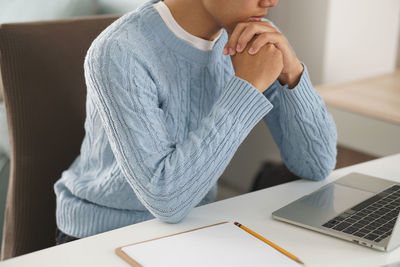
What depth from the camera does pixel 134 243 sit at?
0.94 m

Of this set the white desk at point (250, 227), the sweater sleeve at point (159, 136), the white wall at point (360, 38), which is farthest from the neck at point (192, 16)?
the white wall at point (360, 38)

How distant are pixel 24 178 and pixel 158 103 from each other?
0.50 meters

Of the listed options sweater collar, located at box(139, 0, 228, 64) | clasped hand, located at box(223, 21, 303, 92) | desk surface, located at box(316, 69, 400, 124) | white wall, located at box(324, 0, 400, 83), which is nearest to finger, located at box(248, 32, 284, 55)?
clasped hand, located at box(223, 21, 303, 92)

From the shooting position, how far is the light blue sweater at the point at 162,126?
1.04 meters

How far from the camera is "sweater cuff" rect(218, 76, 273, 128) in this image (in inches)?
41.4

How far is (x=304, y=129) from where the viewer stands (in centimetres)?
126

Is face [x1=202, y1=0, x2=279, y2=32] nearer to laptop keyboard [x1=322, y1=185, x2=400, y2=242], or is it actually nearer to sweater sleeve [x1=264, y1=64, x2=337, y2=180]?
sweater sleeve [x1=264, y1=64, x2=337, y2=180]

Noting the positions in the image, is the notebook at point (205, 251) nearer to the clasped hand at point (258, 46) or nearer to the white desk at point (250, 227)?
the white desk at point (250, 227)

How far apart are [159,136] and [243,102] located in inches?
6.0

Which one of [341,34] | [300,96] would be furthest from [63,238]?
[341,34]

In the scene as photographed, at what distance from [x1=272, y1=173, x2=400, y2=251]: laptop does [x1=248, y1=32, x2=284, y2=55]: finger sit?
282 millimetres

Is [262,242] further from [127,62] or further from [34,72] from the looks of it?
[34,72]

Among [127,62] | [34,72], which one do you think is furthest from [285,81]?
[34,72]

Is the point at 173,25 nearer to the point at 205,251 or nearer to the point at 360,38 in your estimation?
the point at 205,251
